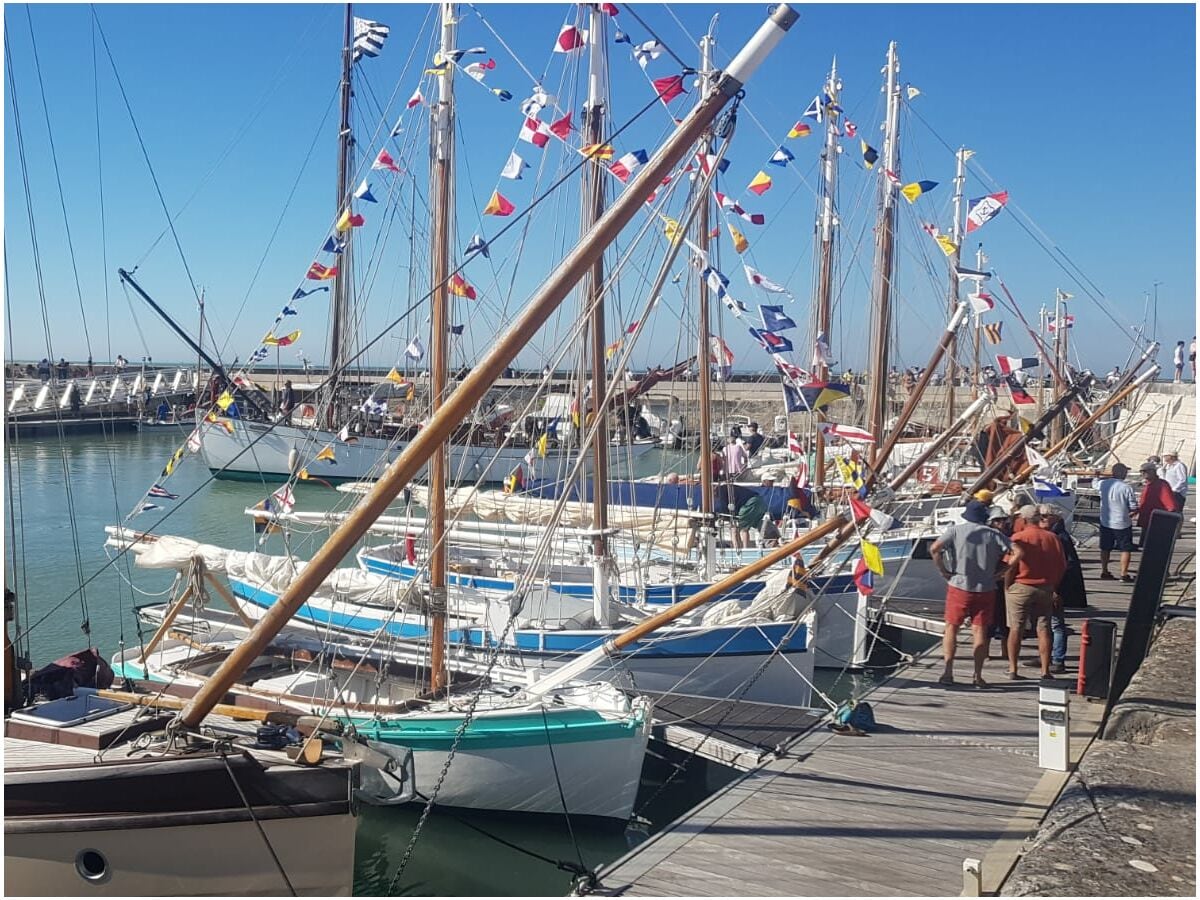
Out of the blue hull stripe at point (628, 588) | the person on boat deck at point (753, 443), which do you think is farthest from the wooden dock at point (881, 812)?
the person on boat deck at point (753, 443)

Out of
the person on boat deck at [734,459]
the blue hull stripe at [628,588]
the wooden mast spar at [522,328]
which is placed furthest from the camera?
the person on boat deck at [734,459]

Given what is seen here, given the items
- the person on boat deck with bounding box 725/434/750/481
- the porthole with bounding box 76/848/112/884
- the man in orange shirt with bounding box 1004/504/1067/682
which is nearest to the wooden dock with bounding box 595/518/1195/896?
the man in orange shirt with bounding box 1004/504/1067/682

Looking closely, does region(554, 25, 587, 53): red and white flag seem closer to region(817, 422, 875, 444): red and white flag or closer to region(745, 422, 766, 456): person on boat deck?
region(817, 422, 875, 444): red and white flag

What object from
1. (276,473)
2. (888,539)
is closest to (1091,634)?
(888,539)

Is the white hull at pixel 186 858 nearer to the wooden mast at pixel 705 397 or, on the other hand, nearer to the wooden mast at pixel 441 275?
the wooden mast at pixel 441 275

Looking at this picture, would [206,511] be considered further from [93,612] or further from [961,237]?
[961,237]

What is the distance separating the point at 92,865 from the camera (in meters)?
6.81

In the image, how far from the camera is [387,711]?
10312 mm

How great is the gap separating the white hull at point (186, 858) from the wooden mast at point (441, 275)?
3572 mm

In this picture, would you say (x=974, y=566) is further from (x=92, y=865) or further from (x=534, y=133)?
(x=92, y=865)

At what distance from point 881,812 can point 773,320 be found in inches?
162

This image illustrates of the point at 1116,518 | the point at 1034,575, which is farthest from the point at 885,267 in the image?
the point at 1034,575

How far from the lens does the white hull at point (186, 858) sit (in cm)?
675

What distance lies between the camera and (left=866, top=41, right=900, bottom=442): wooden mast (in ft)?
65.0
